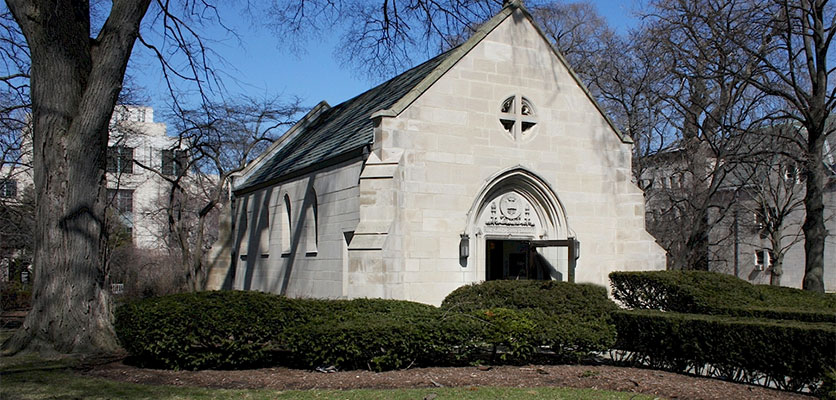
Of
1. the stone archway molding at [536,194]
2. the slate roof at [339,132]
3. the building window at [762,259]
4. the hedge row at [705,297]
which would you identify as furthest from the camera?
the building window at [762,259]

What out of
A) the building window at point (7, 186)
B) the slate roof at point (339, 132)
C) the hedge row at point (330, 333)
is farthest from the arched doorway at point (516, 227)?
the building window at point (7, 186)

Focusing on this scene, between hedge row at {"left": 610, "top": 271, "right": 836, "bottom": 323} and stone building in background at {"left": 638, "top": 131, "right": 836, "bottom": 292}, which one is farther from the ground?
stone building in background at {"left": 638, "top": 131, "right": 836, "bottom": 292}

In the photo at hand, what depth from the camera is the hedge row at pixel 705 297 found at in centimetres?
1288

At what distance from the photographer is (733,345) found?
10.7m

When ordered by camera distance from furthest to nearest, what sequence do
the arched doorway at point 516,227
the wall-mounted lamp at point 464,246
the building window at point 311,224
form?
the building window at point 311,224
the arched doorway at point 516,227
the wall-mounted lamp at point 464,246

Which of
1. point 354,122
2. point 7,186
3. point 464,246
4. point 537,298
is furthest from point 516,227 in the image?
point 7,186

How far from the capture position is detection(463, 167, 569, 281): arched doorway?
17.0 m

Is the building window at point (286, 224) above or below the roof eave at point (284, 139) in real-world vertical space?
below

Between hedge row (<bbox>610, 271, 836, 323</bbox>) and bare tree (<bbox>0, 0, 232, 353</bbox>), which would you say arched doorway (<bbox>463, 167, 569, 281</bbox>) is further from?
bare tree (<bbox>0, 0, 232, 353</bbox>)

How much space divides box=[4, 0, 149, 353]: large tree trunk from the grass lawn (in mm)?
2699

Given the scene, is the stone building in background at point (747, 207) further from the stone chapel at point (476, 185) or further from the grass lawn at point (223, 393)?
the grass lawn at point (223, 393)

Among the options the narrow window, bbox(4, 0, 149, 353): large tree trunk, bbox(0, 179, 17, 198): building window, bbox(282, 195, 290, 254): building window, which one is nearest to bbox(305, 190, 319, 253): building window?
bbox(282, 195, 290, 254): building window

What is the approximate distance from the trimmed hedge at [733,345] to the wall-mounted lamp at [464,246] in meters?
4.42

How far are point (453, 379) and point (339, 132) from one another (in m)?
12.4
